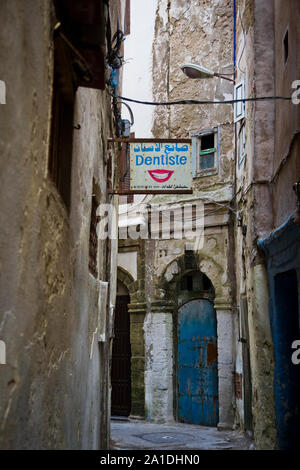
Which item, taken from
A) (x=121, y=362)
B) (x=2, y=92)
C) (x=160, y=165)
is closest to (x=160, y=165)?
(x=160, y=165)

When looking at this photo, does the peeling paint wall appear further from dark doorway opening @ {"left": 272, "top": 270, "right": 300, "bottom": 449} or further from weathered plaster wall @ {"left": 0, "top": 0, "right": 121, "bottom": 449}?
weathered plaster wall @ {"left": 0, "top": 0, "right": 121, "bottom": 449}

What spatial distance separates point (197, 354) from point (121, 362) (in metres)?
1.98

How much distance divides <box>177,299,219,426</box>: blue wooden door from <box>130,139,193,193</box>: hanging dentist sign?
576 cm

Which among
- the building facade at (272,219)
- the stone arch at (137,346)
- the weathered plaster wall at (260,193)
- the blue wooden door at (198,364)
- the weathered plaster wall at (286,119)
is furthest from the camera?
the stone arch at (137,346)

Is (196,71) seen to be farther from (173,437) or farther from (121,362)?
(121,362)

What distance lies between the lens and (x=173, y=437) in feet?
32.0

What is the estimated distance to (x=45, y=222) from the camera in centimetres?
271

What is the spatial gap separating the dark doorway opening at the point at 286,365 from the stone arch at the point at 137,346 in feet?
17.9

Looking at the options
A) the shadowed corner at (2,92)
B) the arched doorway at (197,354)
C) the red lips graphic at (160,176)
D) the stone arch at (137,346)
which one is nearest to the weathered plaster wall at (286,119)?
the red lips graphic at (160,176)

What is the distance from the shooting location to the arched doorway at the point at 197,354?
11.3 meters

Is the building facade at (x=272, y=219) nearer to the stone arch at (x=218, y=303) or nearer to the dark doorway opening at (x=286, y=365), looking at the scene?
the dark doorway opening at (x=286, y=365)

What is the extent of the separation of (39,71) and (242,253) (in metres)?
7.99
